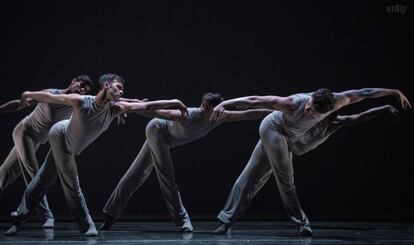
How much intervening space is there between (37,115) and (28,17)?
186 centimetres

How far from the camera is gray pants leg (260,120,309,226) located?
5.21 m

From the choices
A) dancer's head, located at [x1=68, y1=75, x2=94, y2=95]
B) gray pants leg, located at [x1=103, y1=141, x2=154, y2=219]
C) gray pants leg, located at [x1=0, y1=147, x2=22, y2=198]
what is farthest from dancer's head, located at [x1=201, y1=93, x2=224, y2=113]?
gray pants leg, located at [x1=0, y1=147, x2=22, y2=198]

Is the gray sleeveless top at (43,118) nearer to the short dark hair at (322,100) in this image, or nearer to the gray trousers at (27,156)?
the gray trousers at (27,156)

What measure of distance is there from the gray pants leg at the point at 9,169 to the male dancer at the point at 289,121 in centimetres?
200

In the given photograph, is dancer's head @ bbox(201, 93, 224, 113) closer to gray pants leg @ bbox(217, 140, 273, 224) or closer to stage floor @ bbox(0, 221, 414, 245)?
gray pants leg @ bbox(217, 140, 273, 224)

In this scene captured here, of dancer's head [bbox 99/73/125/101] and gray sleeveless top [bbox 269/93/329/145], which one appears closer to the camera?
dancer's head [bbox 99/73/125/101]

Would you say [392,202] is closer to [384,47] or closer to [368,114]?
[384,47]

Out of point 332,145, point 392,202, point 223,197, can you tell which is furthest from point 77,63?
point 392,202

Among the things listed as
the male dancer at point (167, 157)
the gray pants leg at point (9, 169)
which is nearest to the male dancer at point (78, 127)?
the male dancer at point (167, 157)

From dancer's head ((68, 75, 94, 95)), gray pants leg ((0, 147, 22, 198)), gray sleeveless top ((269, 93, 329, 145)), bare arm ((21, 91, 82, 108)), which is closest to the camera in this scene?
bare arm ((21, 91, 82, 108))

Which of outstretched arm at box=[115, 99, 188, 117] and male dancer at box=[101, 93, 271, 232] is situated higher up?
outstretched arm at box=[115, 99, 188, 117]

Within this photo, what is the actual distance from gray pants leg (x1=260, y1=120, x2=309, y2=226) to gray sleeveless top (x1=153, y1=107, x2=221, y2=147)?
0.50m

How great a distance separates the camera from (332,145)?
790 cm

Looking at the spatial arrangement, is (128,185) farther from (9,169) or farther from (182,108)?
(9,169)
